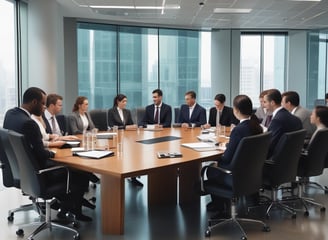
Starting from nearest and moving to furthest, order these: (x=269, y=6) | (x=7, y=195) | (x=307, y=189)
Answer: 1. (x=7, y=195)
2. (x=307, y=189)
3. (x=269, y=6)

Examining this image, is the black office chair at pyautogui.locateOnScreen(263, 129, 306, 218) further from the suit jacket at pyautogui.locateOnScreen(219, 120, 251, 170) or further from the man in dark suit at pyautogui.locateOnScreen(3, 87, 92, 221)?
the man in dark suit at pyautogui.locateOnScreen(3, 87, 92, 221)

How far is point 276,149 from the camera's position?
13.4 feet

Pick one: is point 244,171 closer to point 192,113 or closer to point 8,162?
point 8,162

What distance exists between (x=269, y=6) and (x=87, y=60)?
4.55m

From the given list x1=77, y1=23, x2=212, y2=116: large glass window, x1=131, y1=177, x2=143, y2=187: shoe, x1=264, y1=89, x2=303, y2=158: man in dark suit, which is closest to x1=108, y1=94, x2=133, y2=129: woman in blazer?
x1=131, y1=177, x2=143, y2=187: shoe

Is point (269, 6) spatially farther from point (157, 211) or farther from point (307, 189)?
point (157, 211)

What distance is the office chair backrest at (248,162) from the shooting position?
135 inches

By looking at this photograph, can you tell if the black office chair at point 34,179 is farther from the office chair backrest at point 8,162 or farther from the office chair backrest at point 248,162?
the office chair backrest at point 248,162

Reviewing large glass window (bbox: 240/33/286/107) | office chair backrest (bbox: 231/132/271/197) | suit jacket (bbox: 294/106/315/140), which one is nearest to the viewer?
office chair backrest (bbox: 231/132/271/197)

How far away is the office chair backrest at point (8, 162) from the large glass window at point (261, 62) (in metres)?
8.72

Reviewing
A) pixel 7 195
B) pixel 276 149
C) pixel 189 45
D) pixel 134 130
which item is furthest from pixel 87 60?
pixel 276 149

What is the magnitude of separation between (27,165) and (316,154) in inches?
121

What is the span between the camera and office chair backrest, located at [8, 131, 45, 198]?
3.37 metres

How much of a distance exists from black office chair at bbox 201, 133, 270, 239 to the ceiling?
440 cm
